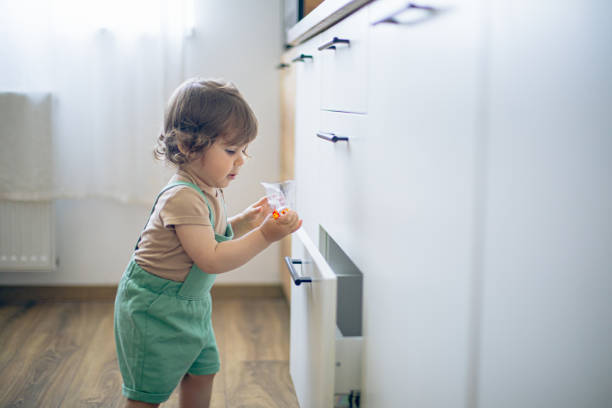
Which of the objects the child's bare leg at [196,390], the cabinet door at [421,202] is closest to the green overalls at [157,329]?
the child's bare leg at [196,390]

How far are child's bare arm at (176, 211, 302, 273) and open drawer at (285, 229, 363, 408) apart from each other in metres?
0.08

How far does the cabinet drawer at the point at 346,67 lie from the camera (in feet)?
3.32

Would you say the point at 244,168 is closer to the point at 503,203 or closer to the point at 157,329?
the point at 157,329

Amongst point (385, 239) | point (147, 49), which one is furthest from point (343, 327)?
point (147, 49)

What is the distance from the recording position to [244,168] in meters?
2.43

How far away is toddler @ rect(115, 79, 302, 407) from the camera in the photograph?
109 cm

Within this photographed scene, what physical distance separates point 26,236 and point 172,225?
1455 millimetres

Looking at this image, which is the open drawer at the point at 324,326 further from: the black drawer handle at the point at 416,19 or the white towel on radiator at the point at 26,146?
the white towel on radiator at the point at 26,146

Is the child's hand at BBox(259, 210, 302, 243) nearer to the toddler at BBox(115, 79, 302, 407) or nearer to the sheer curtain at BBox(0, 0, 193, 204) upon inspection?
the toddler at BBox(115, 79, 302, 407)

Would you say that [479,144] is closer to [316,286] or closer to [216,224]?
[316,286]

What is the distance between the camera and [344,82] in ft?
3.70

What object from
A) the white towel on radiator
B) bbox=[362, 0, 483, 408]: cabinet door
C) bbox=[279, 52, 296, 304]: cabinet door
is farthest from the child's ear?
the white towel on radiator

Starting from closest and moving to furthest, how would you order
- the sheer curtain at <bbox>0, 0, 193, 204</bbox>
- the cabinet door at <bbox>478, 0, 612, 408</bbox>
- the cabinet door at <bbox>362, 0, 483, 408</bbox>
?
the cabinet door at <bbox>478, 0, 612, 408</bbox> < the cabinet door at <bbox>362, 0, 483, 408</bbox> < the sheer curtain at <bbox>0, 0, 193, 204</bbox>

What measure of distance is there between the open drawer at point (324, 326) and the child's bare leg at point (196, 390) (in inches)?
→ 8.1
